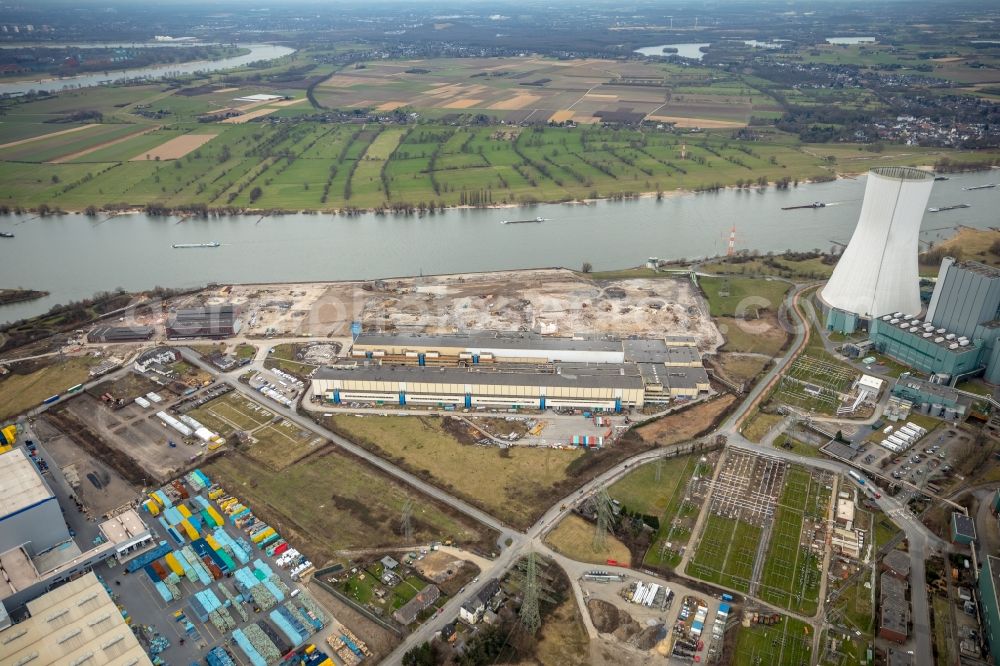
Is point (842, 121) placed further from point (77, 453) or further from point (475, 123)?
point (77, 453)

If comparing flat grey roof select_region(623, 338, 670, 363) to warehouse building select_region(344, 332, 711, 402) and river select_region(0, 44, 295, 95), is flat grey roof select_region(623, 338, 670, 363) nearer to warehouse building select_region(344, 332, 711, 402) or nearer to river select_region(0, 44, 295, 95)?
warehouse building select_region(344, 332, 711, 402)

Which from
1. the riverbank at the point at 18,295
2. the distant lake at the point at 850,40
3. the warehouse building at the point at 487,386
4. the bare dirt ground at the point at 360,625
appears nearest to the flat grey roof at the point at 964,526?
the warehouse building at the point at 487,386

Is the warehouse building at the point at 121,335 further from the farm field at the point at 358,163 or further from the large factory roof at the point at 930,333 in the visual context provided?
the large factory roof at the point at 930,333

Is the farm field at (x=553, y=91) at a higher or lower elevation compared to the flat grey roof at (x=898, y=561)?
higher

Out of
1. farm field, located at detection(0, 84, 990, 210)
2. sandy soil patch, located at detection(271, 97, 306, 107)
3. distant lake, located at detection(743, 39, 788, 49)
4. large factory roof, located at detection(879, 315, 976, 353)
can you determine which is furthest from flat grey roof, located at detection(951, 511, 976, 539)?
distant lake, located at detection(743, 39, 788, 49)

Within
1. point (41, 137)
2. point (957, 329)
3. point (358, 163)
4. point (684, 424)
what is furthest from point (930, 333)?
point (41, 137)

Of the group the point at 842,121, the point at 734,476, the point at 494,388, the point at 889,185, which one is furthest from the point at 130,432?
the point at 842,121
